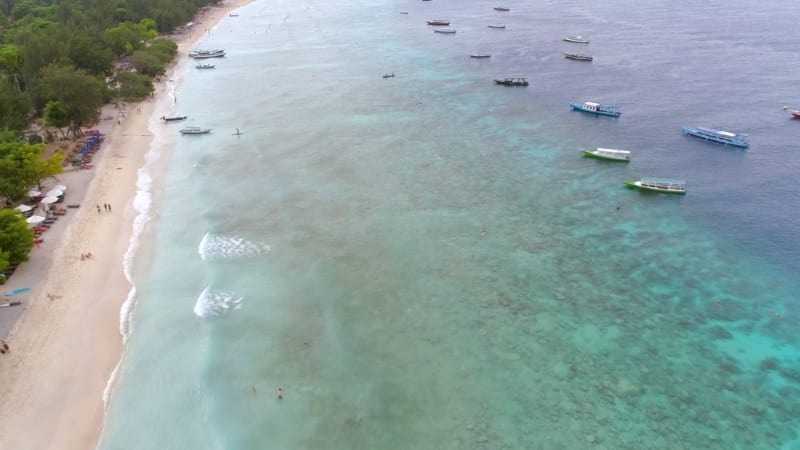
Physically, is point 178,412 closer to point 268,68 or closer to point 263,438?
point 263,438

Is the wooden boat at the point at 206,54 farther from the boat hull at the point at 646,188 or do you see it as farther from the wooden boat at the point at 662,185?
the wooden boat at the point at 662,185

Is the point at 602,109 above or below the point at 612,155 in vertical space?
above

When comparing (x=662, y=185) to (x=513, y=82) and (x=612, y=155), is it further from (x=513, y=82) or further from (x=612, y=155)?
(x=513, y=82)

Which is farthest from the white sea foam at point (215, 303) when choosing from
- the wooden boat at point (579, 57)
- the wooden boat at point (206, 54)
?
the wooden boat at point (579, 57)

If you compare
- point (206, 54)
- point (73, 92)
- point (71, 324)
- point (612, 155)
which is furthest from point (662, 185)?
point (206, 54)

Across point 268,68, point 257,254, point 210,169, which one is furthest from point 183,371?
point 268,68

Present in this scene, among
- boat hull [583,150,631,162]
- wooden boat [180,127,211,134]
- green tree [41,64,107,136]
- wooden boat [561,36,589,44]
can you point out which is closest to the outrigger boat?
boat hull [583,150,631,162]

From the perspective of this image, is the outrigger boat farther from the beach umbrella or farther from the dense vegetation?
the beach umbrella
